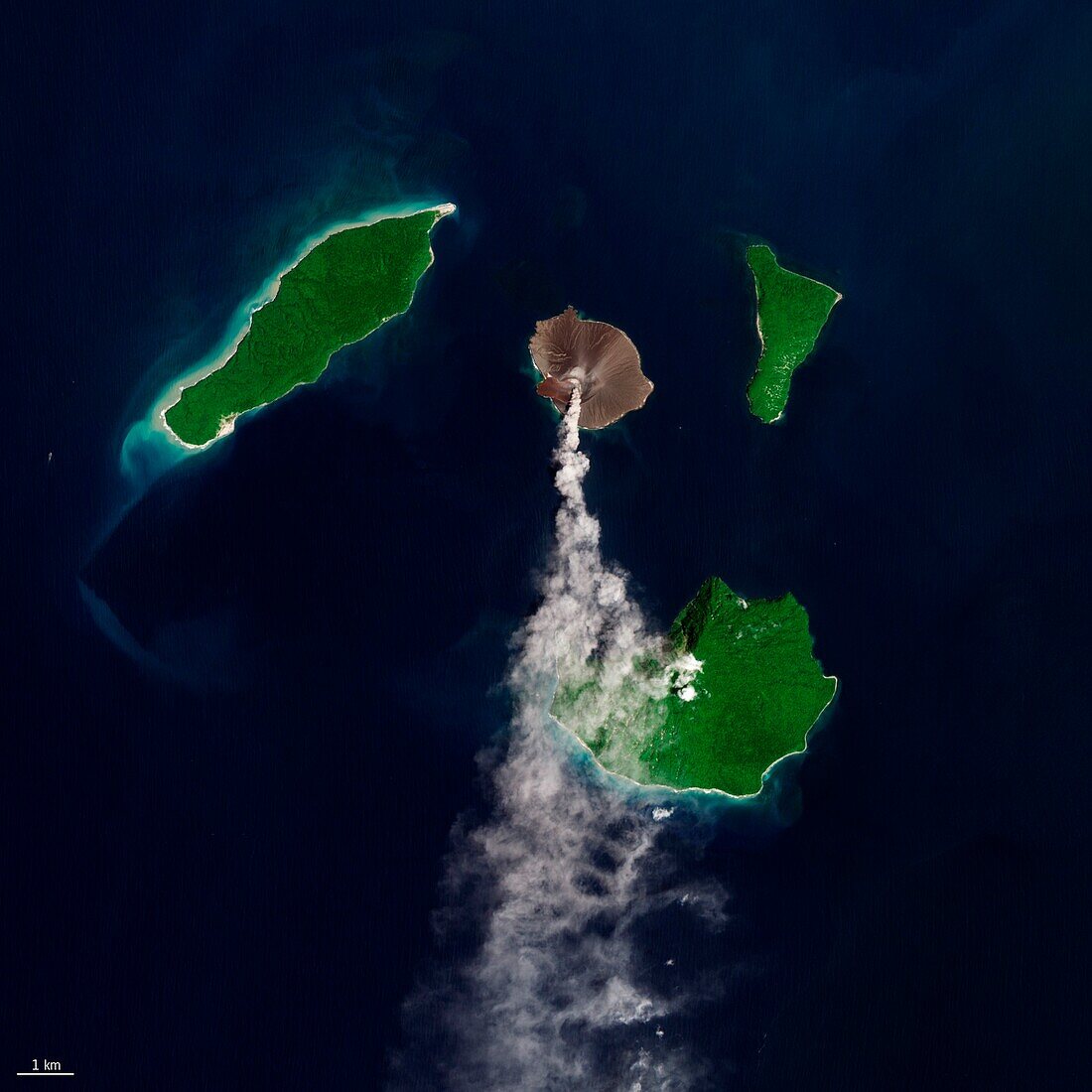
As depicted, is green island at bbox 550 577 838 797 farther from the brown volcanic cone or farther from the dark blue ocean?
the brown volcanic cone

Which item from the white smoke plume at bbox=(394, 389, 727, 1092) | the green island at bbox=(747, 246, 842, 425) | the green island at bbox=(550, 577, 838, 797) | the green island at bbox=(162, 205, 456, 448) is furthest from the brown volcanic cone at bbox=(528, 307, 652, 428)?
the green island at bbox=(550, 577, 838, 797)

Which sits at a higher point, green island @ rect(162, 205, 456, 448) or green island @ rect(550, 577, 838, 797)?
green island @ rect(162, 205, 456, 448)

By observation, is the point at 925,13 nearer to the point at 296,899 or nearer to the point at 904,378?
the point at 904,378

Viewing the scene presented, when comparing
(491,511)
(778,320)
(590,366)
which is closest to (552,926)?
(491,511)

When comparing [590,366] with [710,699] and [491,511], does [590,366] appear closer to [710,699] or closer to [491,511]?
[491,511]

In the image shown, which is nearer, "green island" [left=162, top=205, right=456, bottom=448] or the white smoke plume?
the white smoke plume

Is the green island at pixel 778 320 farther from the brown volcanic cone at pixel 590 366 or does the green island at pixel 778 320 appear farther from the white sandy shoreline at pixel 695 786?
the white sandy shoreline at pixel 695 786

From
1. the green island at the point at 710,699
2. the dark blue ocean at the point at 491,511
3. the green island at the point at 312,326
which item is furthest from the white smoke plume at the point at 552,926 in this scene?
the green island at the point at 312,326
